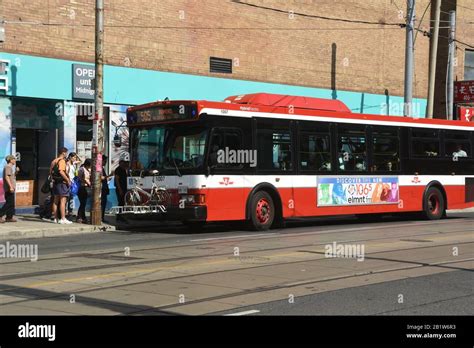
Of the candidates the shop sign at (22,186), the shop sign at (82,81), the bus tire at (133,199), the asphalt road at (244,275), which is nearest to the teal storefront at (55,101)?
the shop sign at (82,81)

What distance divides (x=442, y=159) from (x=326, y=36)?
416 inches

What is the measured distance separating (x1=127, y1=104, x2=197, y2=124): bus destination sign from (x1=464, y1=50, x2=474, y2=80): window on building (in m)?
25.0

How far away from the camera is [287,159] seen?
672 inches

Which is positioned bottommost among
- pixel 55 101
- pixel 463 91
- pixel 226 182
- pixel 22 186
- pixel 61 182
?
pixel 22 186

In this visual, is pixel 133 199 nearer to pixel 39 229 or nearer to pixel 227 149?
pixel 39 229

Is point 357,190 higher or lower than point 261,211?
higher

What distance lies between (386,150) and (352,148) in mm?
1463

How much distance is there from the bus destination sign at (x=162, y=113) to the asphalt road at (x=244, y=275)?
2.87m

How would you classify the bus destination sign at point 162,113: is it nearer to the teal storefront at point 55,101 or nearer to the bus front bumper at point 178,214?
the bus front bumper at point 178,214

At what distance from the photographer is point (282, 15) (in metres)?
27.3

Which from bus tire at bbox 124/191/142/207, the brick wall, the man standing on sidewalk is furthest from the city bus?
the brick wall

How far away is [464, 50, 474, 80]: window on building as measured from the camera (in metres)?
36.2

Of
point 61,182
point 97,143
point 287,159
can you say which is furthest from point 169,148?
point 61,182
